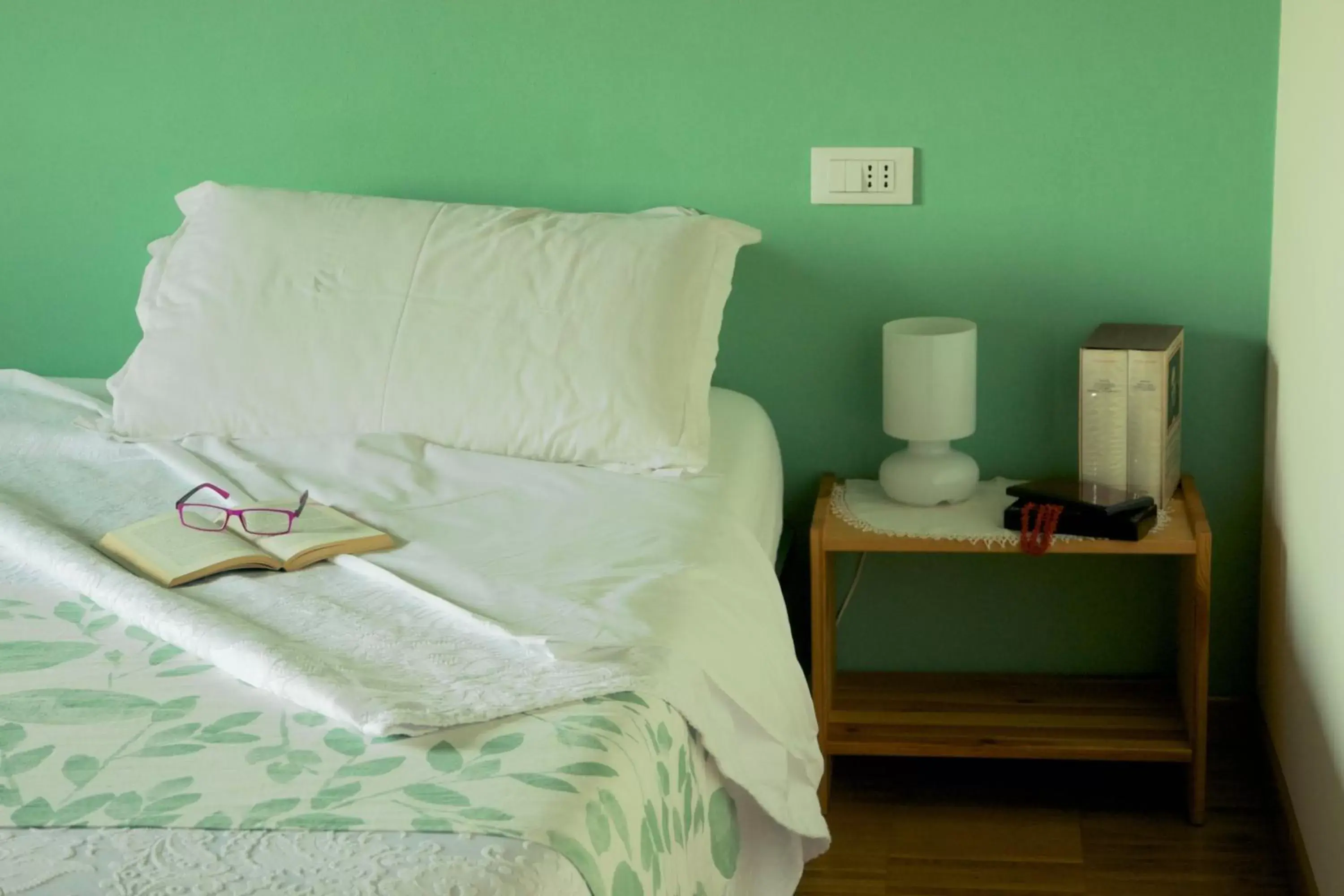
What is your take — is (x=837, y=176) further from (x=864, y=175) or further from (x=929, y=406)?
(x=929, y=406)

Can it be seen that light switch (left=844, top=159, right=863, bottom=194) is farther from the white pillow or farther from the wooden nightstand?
the wooden nightstand

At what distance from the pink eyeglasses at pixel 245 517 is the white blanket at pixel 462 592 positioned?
8 centimetres

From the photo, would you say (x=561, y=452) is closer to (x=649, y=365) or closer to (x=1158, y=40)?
(x=649, y=365)

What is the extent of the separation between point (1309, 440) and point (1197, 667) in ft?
1.18

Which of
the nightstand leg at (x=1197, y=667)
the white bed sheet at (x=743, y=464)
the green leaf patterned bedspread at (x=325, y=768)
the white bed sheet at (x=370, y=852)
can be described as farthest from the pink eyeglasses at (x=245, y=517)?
the nightstand leg at (x=1197, y=667)

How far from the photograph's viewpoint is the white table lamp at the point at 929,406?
6.81ft

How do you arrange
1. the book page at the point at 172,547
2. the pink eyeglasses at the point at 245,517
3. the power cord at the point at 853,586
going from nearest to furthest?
the book page at the point at 172,547 → the pink eyeglasses at the point at 245,517 → the power cord at the point at 853,586

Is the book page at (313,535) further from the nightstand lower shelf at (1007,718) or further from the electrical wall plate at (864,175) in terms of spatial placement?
the electrical wall plate at (864,175)

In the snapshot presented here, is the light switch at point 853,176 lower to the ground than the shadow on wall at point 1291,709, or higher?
higher

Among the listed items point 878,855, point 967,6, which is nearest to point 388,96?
point 967,6

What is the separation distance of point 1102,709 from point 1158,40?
3.25ft

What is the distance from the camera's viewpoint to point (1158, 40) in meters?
2.10

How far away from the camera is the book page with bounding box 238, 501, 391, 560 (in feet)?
5.25

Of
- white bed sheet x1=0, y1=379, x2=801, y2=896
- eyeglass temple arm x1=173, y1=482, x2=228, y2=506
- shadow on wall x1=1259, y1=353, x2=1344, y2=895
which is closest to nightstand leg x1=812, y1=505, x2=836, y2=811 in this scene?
shadow on wall x1=1259, y1=353, x2=1344, y2=895
